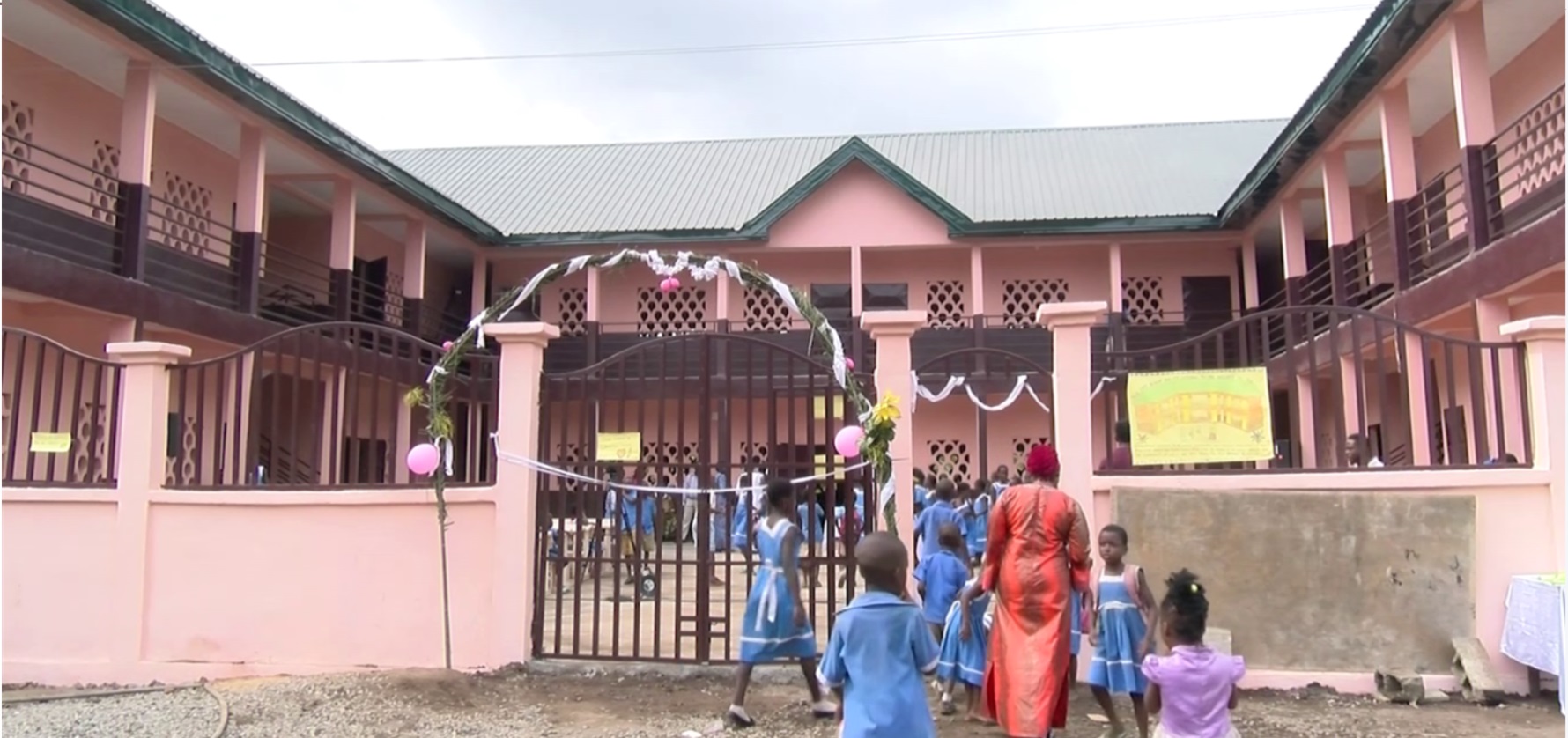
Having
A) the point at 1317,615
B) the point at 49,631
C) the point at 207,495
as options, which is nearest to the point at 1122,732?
the point at 1317,615

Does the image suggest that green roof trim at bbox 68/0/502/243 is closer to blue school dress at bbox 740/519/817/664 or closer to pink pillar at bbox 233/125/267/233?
pink pillar at bbox 233/125/267/233

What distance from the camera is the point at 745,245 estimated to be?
56.7 ft

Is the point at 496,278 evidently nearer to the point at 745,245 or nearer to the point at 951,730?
the point at 745,245

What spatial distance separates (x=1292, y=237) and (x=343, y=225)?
13.2m

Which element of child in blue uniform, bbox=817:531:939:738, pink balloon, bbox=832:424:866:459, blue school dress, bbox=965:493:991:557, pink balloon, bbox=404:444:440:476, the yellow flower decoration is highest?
the yellow flower decoration

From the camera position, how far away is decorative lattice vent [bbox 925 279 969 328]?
17.9 m

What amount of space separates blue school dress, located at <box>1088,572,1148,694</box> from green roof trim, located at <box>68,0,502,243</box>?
10.0 metres

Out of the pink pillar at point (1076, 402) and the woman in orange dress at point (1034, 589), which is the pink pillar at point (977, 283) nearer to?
the pink pillar at point (1076, 402)

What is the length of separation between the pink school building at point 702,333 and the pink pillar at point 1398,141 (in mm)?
38

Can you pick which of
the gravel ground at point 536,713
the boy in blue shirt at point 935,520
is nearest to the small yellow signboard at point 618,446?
the gravel ground at point 536,713

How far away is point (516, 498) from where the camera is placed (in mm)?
6648

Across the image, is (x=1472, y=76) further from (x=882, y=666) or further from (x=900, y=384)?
(x=882, y=666)

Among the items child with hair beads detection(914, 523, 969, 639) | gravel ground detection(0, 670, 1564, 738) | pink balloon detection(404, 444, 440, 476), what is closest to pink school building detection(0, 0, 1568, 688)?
pink balloon detection(404, 444, 440, 476)

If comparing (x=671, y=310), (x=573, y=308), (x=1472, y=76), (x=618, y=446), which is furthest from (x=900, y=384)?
(x=573, y=308)
